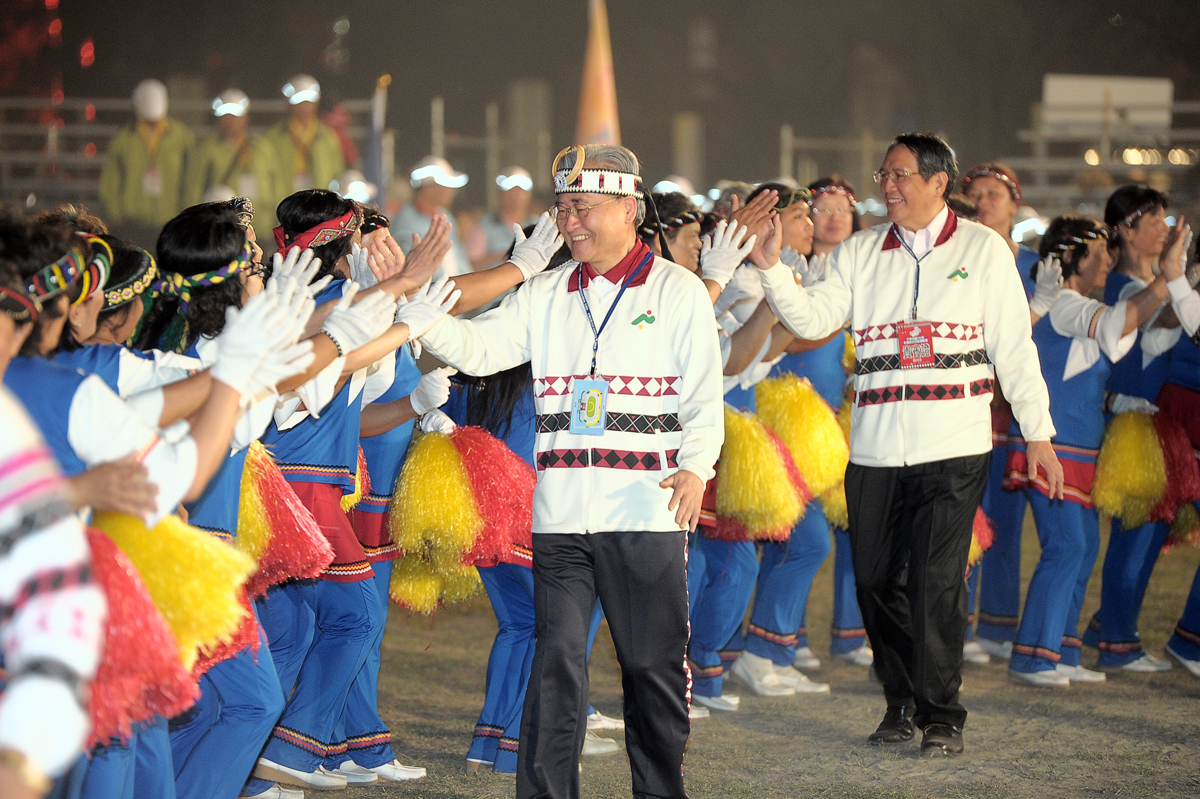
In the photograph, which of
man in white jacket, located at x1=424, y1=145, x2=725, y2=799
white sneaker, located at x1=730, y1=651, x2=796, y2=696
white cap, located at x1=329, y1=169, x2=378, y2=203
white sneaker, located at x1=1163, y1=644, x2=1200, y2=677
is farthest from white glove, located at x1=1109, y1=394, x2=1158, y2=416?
white cap, located at x1=329, y1=169, x2=378, y2=203

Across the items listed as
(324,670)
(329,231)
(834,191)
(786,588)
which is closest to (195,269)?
(329,231)

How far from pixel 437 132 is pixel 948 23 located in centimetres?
969

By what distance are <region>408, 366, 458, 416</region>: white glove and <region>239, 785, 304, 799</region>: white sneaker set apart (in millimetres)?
1384

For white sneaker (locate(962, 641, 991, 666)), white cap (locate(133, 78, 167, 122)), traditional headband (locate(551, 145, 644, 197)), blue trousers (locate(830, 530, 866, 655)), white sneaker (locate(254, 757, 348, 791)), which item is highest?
white cap (locate(133, 78, 167, 122))

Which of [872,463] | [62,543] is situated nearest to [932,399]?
[872,463]

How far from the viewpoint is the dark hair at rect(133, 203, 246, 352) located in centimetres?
370

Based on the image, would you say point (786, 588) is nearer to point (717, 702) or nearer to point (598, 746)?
point (717, 702)

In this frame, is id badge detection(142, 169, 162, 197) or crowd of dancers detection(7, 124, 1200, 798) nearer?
crowd of dancers detection(7, 124, 1200, 798)

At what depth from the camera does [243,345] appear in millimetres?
2674

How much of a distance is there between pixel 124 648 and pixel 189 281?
5.16ft

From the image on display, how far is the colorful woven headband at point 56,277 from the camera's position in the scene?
8.38 ft

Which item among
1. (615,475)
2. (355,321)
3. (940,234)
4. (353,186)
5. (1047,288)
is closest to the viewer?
(355,321)

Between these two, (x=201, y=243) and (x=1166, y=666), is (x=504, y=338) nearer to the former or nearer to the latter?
(x=201, y=243)

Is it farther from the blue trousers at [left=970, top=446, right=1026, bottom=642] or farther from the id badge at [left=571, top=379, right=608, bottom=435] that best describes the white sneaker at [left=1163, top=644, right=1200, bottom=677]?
the id badge at [left=571, top=379, right=608, bottom=435]
